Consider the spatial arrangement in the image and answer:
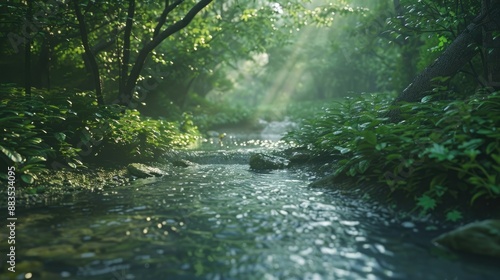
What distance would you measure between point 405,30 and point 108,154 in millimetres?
8925

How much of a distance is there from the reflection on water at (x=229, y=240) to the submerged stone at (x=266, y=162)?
320 cm

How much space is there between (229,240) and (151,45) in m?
8.08

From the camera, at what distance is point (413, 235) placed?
5.12 metres

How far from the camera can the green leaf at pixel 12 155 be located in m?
6.71

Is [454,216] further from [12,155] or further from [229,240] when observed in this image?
[12,155]

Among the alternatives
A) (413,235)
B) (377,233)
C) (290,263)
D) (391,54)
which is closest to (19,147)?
(290,263)

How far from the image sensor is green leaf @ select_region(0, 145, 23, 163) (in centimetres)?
671

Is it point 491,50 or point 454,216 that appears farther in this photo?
point 491,50

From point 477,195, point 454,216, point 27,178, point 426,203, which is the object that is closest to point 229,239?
point 426,203

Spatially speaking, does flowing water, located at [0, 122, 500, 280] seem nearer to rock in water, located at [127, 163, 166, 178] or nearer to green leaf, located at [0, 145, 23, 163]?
green leaf, located at [0, 145, 23, 163]

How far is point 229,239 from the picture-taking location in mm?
5031

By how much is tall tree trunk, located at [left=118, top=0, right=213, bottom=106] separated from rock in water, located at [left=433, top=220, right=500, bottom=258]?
358 inches

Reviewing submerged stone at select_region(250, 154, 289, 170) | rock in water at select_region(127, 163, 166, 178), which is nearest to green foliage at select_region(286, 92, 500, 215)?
submerged stone at select_region(250, 154, 289, 170)

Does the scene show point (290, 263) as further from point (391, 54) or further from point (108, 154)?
point (391, 54)
